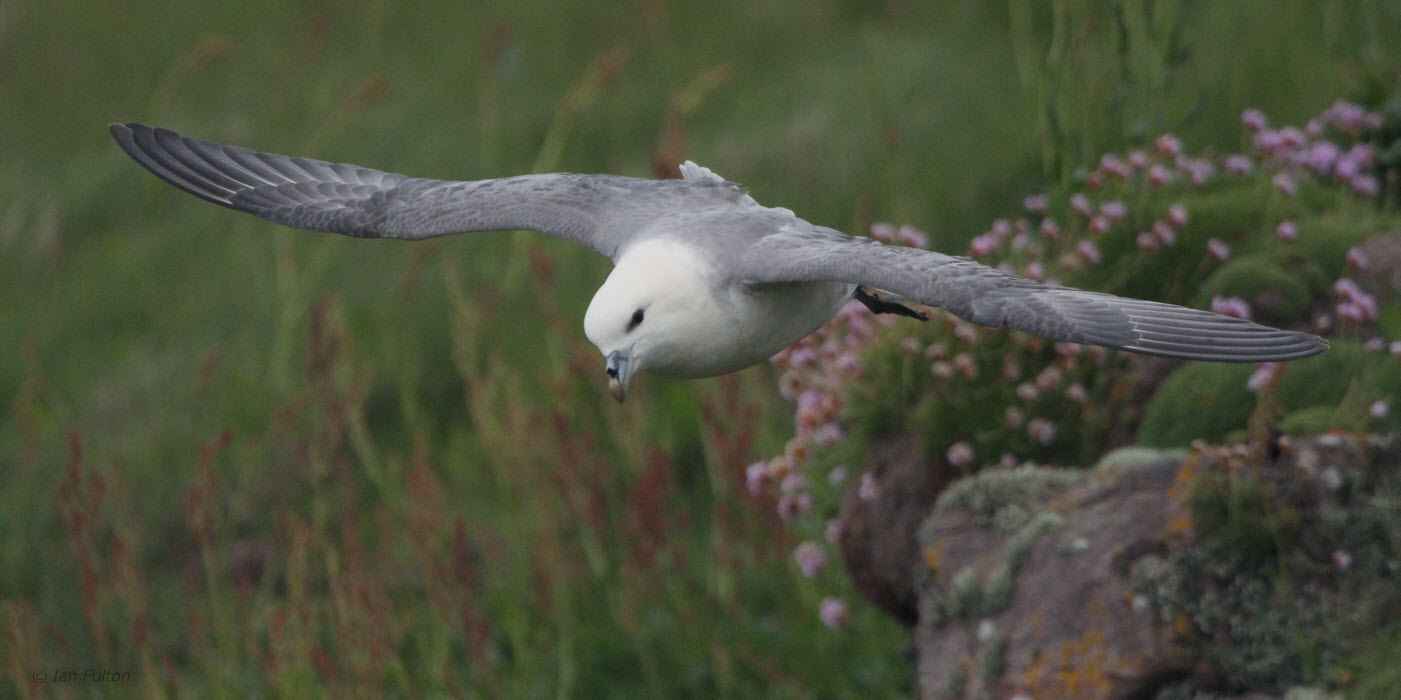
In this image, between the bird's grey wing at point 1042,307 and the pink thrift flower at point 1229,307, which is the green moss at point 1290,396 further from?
the bird's grey wing at point 1042,307

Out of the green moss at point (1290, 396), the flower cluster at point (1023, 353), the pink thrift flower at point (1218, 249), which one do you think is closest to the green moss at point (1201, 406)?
the green moss at point (1290, 396)

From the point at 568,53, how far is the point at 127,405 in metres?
3.55

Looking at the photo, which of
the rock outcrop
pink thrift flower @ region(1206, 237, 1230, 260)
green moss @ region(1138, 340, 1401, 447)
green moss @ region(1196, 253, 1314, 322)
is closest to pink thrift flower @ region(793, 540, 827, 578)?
the rock outcrop

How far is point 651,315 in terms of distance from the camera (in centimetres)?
442

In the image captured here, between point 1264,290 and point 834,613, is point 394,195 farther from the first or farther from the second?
point 1264,290

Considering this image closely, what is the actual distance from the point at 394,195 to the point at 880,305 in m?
1.60

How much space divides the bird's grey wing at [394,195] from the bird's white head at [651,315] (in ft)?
1.58

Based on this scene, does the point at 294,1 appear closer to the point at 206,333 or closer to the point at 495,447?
the point at 206,333

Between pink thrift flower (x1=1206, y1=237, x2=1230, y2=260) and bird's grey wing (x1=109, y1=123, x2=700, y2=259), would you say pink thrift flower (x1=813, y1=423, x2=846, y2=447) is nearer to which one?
bird's grey wing (x1=109, y1=123, x2=700, y2=259)

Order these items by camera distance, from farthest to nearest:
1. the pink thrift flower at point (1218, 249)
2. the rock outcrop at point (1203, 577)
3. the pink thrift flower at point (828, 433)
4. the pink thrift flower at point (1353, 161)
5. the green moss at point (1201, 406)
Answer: the pink thrift flower at point (1353, 161), the pink thrift flower at point (828, 433), the pink thrift flower at point (1218, 249), the green moss at point (1201, 406), the rock outcrop at point (1203, 577)

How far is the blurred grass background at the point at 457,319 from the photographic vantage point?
19.9 feet

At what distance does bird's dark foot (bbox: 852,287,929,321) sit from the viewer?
512 cm

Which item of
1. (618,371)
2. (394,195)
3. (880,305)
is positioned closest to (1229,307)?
(880,305)

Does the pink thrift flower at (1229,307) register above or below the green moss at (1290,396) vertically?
above
